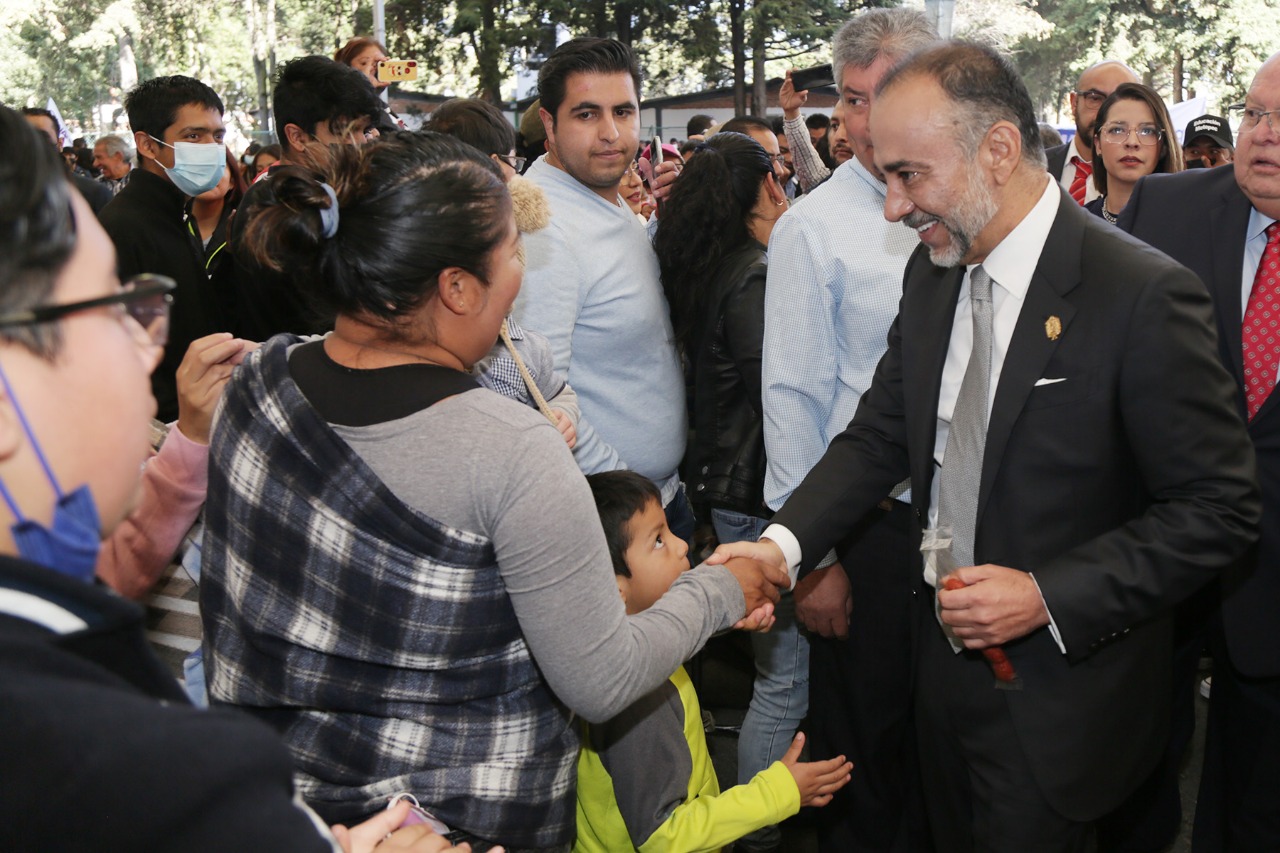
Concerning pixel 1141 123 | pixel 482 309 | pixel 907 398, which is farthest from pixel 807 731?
pixel 1141 123

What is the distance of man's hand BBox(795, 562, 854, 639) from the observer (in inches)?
117

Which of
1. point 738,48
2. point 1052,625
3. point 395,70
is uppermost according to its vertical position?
point 738,48

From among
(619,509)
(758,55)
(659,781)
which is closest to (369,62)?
(619,509)

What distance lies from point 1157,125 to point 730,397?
10.1 ft

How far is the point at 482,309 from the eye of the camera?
5.63ft

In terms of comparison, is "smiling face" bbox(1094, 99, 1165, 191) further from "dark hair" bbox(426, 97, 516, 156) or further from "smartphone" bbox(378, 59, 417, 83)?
"smartphone" bbox(378, 59, 417, 83)

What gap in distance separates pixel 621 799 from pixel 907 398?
1.09m

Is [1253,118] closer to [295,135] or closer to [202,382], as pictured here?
[202,382]

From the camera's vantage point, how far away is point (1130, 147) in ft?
16.9

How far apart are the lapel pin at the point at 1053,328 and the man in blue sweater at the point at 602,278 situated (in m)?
1.31

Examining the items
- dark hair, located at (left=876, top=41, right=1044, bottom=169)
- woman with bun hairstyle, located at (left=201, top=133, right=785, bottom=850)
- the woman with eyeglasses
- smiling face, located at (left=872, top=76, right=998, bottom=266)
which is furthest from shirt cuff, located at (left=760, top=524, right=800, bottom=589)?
the woman with eyeglasses

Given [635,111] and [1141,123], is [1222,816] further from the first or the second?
[1141,123]

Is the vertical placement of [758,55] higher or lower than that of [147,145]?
higher

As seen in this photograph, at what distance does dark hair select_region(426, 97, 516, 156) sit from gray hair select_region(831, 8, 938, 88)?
1.25m
